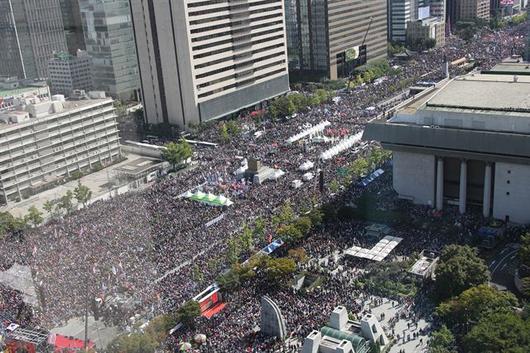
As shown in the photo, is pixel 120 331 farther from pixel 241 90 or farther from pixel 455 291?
pixel 241 90

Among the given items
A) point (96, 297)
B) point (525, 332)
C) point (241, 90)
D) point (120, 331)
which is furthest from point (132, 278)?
point (241, 90)

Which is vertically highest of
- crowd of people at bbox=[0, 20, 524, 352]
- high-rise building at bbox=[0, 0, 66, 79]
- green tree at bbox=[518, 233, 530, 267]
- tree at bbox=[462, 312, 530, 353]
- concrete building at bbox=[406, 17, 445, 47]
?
high-rise building at bbox=[0, 0, 66, 79]

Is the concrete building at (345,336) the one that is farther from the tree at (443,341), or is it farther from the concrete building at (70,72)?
the concrete building at (70,72)

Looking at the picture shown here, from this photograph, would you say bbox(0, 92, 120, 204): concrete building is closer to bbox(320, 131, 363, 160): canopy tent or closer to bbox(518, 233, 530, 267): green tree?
bbox(320, 131, 363, 160): canopy tent

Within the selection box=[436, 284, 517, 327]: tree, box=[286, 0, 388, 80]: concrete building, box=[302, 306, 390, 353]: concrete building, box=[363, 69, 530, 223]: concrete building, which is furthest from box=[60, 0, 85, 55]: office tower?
box=[286, 0, 388, 80]: concrete building

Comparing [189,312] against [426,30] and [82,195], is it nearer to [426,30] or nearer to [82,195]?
[82,195]

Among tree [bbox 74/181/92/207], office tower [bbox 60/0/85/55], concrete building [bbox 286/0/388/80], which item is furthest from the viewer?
concrete building [bbox 286/0/388/80]

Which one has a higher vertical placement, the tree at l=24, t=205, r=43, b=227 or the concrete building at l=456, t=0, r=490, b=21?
Result: the concrete building at l=456, t=0, r=490, b=21

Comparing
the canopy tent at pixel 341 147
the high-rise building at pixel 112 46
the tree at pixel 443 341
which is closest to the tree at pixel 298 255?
the tree at pixel 443 341
